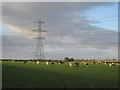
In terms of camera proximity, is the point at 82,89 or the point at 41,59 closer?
the point at 82,89

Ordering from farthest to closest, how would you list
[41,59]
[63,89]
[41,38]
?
[41,59] < [41,38] < [63,89]

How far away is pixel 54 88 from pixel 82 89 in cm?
213

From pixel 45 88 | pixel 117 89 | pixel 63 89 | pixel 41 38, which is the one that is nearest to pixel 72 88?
pixel 63 89

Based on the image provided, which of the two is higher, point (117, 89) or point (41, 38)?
point (41, 38)

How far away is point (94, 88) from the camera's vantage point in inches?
642

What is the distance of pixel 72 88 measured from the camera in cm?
1616

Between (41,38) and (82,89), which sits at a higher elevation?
(41,38)

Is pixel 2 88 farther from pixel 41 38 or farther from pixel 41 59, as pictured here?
pixel 41 59

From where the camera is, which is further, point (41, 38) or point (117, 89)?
point (41, 38)

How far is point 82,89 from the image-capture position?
1592cm

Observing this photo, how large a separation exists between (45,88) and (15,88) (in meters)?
2.26

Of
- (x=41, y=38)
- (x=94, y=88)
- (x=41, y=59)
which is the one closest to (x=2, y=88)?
(x=94, y=88)

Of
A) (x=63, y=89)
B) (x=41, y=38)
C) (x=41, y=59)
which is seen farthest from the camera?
(x=41, y=59)

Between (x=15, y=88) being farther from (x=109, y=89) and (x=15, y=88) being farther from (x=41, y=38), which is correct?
(x=41, y=38)
